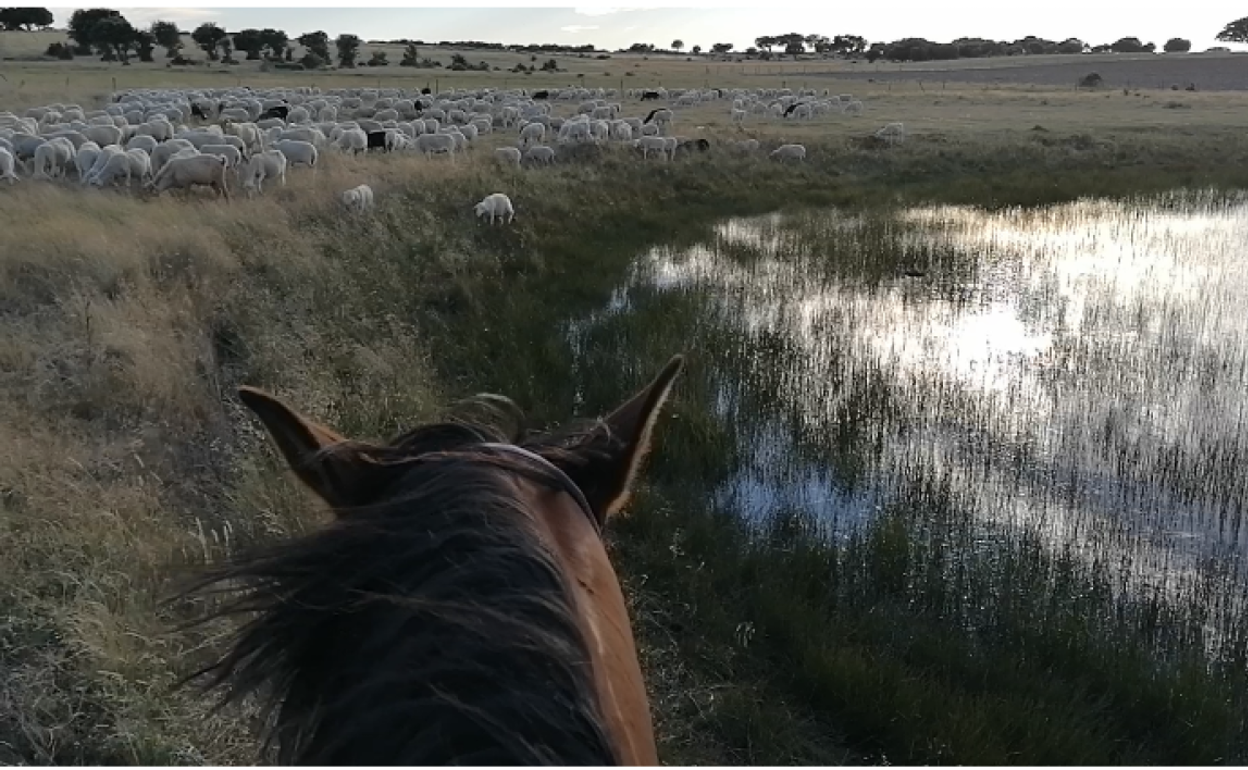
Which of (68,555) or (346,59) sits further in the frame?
(346,59)

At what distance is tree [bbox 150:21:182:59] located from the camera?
65.4 meters

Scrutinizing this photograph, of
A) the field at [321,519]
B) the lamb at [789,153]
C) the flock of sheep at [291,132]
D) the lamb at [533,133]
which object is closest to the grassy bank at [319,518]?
the field at [321,519]

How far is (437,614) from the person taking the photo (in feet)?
3.54

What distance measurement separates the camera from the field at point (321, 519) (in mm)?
3889

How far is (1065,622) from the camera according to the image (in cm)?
564

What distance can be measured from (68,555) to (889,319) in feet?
33.4

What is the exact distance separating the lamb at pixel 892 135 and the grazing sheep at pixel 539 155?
11.9 metres

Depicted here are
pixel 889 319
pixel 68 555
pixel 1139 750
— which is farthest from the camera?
pixel 889 319

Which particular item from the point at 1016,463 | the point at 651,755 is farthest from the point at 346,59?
the point at 651,755

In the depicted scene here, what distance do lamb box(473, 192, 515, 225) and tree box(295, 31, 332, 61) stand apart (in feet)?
199

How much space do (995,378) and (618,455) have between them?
9272mm

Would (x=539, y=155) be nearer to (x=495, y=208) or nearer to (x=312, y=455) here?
(x=495, y=208)

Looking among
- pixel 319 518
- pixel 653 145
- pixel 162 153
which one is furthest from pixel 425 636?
pixel 653 145

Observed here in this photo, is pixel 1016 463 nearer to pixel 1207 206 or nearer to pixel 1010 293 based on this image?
pixel 1010 293
